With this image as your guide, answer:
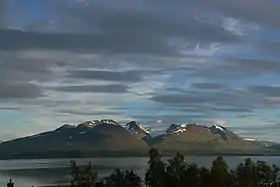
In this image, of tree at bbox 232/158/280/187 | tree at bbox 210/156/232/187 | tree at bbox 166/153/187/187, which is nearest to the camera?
tree at bbox 210/156/232/187

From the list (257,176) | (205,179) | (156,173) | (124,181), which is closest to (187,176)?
(205,179)

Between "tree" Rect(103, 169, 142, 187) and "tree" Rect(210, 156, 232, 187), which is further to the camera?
"tree" Rect(103, 169, 142, 187)

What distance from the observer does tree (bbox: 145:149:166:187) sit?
5075 cm

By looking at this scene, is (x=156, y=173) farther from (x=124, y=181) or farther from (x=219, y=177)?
(x=219, y=177)

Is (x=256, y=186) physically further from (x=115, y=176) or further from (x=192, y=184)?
(x=115, y=176)

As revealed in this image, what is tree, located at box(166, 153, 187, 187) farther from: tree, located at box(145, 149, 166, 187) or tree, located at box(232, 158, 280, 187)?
tree, located at box(232, 158, 280, 187)

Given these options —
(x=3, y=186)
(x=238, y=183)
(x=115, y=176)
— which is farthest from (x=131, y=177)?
(x=3, y=186)

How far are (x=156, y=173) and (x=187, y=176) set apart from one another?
3237 millimetres

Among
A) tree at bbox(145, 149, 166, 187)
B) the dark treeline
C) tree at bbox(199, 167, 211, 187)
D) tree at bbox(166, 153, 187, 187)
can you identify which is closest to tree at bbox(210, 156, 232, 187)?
the dark treeline

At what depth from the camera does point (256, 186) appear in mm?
52562

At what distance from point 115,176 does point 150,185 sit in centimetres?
494

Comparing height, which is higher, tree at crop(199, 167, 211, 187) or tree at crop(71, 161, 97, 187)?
tree at crop(71, 161, 97, 187)

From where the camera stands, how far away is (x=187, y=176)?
163 ft

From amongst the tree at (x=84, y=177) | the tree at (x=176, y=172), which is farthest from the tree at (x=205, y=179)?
the tree at (x=84, y=177)
